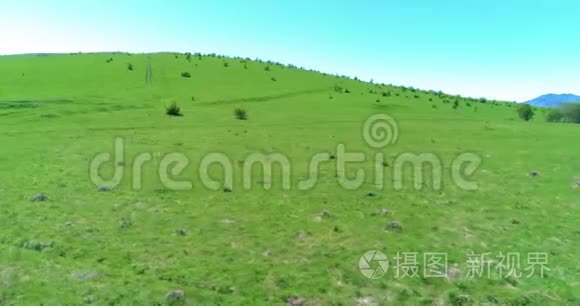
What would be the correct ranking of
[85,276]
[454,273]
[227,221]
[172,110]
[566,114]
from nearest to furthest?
[85,276], [454,273], [227,221], [172,110], [566,114]

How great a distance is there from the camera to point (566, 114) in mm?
54875

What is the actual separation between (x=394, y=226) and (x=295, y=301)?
6.12m

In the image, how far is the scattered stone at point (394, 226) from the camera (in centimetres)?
1531

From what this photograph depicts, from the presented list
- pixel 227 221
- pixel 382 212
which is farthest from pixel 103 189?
pixel 382 212

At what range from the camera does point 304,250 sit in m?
13.4

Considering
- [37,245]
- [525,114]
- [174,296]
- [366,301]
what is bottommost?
[366,301]

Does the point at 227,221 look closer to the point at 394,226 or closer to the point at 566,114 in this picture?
the point at 394,226

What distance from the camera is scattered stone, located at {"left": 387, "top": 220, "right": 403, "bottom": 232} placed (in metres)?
15.3

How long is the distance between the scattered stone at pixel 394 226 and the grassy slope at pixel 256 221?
301 mm

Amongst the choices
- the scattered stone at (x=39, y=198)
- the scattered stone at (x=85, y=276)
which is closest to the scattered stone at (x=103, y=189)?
the scattered stone at (x=39, y=198)

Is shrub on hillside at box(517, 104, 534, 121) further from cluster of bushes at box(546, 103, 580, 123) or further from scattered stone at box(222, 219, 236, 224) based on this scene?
scattered stone at box(222, 219, 236, 224)

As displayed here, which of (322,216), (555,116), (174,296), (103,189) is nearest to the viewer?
(174,296)

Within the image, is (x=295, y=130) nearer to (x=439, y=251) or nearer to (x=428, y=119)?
(x=428, y=119)

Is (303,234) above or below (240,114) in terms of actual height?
below
